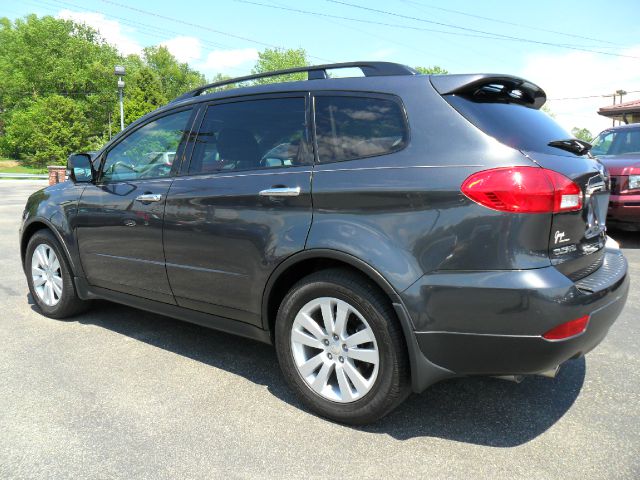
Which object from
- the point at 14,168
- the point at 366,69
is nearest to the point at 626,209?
the point at 366,69

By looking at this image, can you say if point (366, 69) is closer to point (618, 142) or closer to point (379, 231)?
point (379, 231)

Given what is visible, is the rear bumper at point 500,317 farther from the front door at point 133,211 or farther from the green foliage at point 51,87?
the green foliage at point 51,87

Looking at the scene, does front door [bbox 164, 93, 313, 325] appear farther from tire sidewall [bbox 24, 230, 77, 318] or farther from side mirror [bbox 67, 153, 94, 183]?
tire sidewall [bbox 24, 230, 77, 318]

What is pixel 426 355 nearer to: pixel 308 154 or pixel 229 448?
pixel 229 448

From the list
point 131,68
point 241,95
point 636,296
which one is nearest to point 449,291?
point 241,95

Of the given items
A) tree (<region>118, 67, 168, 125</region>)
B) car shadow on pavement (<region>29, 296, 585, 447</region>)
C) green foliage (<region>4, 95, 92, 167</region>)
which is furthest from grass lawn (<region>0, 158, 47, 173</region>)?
car shadow on pavement (<region>29, 296, 585, 447</region>)

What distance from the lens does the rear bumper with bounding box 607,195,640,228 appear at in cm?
679

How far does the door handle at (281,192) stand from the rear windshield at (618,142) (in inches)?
264

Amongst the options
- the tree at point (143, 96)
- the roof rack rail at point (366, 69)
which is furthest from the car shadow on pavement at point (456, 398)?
the tree at point (143, 96)

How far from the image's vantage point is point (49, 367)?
3.39 metres

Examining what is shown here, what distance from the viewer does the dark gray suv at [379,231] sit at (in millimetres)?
2188

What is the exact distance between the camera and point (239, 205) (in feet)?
9.61

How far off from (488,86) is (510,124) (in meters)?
0.30

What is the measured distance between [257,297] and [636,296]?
3.94 m
